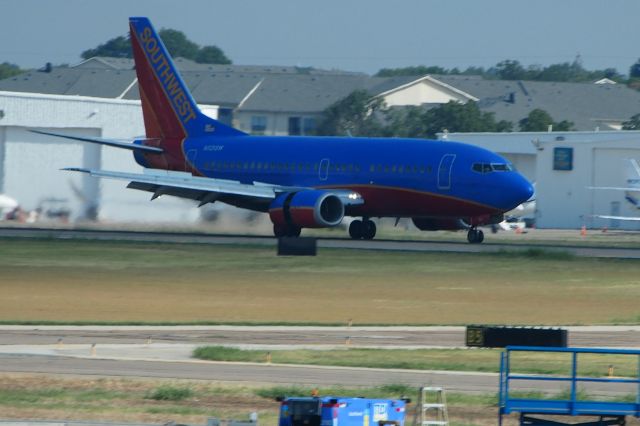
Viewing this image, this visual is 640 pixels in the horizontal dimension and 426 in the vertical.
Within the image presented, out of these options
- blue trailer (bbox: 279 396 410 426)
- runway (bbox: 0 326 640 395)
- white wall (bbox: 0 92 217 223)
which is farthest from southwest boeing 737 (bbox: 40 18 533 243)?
blue trailer (bbox: 279 396 410 426)

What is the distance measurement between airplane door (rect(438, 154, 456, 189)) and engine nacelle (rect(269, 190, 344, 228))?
4378mm

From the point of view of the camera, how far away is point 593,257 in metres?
52.4

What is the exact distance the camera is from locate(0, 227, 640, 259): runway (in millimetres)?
54281

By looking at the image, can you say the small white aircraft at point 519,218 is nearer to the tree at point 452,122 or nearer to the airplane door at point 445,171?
the airplane door at point 445,171

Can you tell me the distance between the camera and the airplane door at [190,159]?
63.4m

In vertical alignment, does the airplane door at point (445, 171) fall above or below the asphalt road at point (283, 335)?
above

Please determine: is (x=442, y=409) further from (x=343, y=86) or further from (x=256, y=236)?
(x=343, y=86)

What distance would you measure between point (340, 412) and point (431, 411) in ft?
16.7

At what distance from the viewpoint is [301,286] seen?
4281 cm

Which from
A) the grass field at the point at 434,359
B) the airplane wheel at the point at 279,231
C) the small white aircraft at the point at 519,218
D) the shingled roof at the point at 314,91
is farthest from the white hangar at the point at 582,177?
the grass field at the point at 434,359

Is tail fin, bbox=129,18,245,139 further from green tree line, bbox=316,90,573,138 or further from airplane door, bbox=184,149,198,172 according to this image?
green tree line, bbox=316,90,573,138

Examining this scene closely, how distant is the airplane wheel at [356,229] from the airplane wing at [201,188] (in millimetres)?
2596

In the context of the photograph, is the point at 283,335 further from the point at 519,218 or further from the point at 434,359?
the point at 519,218

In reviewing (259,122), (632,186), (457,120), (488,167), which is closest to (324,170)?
(488,167)
